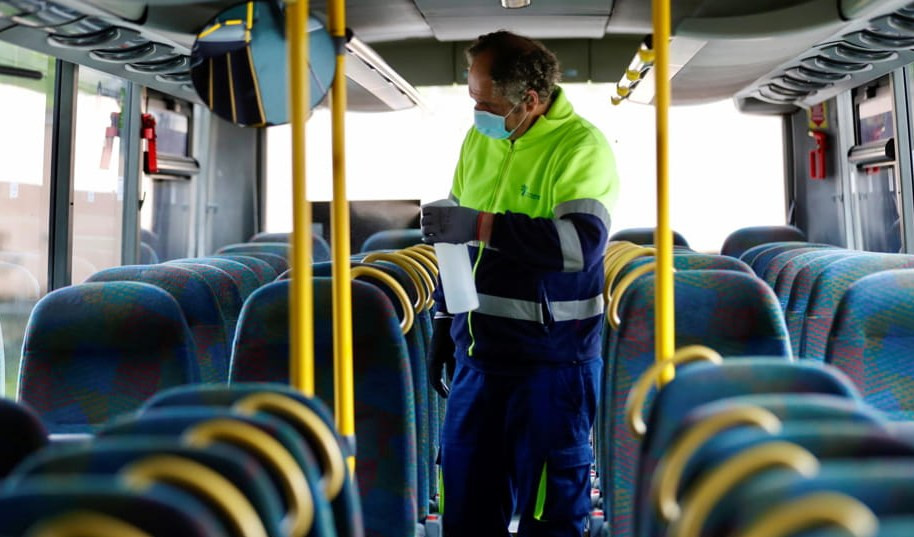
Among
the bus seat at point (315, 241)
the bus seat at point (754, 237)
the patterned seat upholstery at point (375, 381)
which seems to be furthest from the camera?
the bus seat at point (315, 241)

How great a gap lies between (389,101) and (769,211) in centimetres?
408

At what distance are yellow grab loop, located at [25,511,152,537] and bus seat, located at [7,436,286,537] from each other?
0.61 feet

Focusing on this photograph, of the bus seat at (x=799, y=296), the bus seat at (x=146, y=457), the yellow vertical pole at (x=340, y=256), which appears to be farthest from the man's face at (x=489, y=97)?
the bus seat at (x=799, y=296)

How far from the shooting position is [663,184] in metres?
2.08

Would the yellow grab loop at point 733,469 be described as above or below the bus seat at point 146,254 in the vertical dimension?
below

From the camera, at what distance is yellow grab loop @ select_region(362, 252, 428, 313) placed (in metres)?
3.76

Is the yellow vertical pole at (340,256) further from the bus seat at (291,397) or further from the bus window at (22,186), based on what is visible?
the bus window at (22,186)

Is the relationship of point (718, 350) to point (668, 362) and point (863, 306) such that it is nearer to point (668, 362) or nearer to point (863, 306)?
point (863, 306)

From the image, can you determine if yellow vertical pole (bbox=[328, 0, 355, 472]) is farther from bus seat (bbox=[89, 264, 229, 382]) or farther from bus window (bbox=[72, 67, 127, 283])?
bus window (bbox=[72, 67, 127, 283])

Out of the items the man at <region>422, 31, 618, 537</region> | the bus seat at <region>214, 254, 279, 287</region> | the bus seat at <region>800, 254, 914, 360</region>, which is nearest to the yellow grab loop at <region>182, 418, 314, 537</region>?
the man at <region>422, 31, 618, 537</region>

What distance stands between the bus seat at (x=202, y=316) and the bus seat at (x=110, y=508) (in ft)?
8.89

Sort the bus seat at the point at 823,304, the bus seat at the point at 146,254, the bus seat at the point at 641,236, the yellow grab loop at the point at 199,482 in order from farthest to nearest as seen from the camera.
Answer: the bus seat at the point at 641,236, the bus seat at the point at 146,254, the bus seat at the point at 823,304, the yellow grab loop at the point at 199,482

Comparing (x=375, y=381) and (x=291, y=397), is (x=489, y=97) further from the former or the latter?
(x=291, y=397)

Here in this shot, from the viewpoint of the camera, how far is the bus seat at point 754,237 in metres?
7.76
